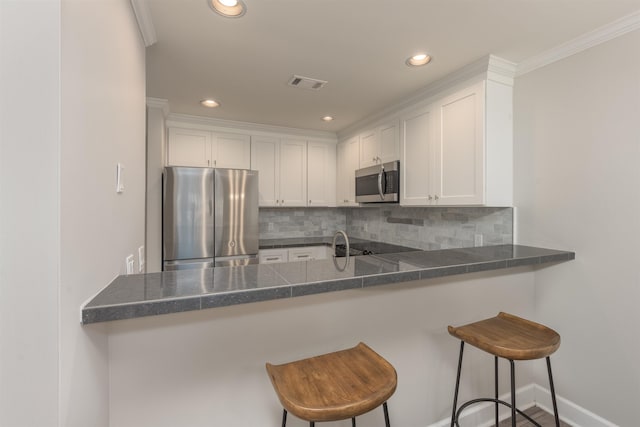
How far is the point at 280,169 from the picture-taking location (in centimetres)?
368

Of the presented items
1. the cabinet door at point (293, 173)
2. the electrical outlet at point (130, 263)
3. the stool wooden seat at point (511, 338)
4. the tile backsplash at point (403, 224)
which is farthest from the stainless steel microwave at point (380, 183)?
the electrical outlet at point (130, 263)

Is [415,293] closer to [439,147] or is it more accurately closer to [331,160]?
[439,147]

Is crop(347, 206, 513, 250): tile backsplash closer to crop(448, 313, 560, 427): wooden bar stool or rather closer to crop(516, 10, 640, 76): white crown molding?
crop(448, 313, 560, 427): wooden bar stool

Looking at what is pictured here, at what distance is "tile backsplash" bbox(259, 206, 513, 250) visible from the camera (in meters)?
2.31

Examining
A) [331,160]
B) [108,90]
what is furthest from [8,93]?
[331,160]

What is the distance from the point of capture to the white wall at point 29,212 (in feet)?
2.07

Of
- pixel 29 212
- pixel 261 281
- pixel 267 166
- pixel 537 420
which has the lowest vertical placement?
pixel 537 420

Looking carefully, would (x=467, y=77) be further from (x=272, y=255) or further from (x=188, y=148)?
(x=188, y=148)

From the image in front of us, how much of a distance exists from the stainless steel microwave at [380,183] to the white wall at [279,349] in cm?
121

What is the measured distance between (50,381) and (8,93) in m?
0.65

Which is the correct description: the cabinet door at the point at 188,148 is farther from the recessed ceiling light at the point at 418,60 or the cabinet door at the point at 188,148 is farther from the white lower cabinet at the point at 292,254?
the recessed ceiling light at the point at 418,60

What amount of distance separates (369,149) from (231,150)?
5.22 ft

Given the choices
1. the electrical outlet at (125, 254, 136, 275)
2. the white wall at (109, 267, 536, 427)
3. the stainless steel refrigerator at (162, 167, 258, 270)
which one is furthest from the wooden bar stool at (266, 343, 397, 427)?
the stainless steel refrigerator at (162, 167, 258, 270)

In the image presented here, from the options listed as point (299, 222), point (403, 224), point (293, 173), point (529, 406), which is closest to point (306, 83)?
point (293, 173)
